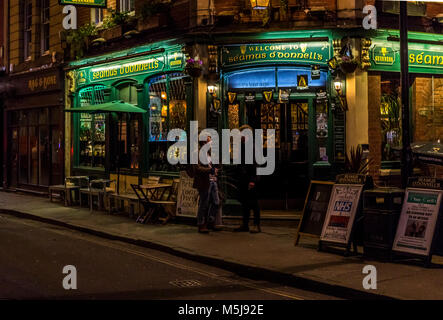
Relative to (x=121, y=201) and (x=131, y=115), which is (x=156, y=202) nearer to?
(x=121, y=201)

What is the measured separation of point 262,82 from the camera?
1295 cm

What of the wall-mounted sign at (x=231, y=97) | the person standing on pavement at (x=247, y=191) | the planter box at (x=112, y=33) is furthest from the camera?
the planter box at (x=112, y=33)

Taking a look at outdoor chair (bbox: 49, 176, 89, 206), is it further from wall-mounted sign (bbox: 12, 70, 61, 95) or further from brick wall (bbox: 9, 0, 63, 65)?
brick wall (bbox: 9, 0, 63, 65)

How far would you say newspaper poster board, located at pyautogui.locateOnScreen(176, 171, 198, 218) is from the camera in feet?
41.9

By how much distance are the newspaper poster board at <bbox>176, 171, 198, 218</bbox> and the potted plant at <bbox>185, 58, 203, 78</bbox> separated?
2.30 m

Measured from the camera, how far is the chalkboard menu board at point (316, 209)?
9898 millimetres

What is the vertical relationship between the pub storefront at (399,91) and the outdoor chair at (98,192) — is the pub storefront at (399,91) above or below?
above

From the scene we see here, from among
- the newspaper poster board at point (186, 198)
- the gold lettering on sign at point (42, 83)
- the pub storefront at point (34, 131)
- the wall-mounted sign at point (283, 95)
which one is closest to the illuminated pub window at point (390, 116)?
the wall-mounted sign at point (283, 95)

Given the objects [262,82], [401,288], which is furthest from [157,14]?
[401,288]

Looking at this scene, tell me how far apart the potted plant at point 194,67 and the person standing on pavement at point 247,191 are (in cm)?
190

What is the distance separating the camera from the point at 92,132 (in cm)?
1797

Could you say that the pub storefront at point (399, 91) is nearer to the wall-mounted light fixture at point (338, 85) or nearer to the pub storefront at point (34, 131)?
the wall-mounted light fixture at point (338, 85)

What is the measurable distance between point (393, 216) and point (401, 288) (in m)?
1.79

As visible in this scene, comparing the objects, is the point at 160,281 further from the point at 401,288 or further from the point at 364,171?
the point at 364,171
